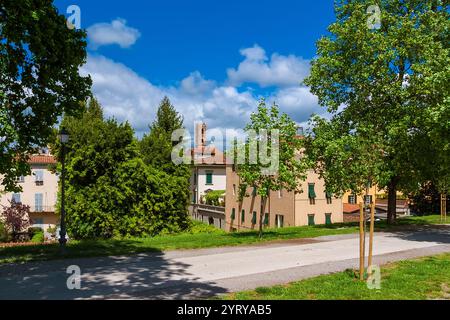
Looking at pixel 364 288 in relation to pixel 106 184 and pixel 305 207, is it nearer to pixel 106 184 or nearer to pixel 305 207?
pixel 106 184

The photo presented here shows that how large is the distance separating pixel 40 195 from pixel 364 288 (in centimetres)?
5167

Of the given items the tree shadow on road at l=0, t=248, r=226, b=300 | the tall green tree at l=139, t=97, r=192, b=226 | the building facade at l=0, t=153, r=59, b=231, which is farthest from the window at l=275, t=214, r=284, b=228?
the building facade at l=0, t=153, r=59, b=231

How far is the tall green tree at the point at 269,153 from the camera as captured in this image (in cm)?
1712

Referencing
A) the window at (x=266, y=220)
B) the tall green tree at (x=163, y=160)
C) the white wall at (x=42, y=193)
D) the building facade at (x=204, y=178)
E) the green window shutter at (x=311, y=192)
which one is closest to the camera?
the tall green tree at (x=163, y=160)

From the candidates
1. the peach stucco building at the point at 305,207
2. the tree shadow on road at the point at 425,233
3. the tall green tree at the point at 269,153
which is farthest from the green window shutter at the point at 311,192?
the tall green tree at the point at 269,153

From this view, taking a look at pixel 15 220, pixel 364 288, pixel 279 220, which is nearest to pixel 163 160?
pixel 279 220

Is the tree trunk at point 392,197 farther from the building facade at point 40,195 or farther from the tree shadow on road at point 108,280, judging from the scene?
the building facade at point 40,195

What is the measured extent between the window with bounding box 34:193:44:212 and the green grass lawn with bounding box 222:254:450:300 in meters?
49.5

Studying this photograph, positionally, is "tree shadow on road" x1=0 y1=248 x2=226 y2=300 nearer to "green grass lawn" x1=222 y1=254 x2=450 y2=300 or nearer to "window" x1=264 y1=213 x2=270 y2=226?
"green grass lawn" x1=222 y1=254 x2=450 y2=300

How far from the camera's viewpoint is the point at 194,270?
11.6 meters

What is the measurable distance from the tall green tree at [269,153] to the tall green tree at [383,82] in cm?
342

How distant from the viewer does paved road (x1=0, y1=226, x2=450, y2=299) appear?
9266mm

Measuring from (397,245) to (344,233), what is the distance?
3.99 meters
